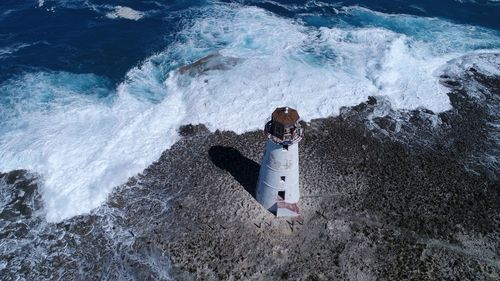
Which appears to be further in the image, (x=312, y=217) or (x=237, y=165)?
(x=237, y=165)

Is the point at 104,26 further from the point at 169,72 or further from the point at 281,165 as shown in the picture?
the point at 281,165

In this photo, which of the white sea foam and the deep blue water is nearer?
the deep blue water

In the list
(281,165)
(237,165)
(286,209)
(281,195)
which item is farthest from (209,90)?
(281,165)

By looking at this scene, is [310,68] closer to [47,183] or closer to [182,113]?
[182,113]

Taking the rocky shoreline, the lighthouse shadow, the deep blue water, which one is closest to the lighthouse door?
the rocky shoreline

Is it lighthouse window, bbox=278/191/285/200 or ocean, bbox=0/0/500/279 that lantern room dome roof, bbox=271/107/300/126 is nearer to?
lighthouse window, bbox=278/191/285/200

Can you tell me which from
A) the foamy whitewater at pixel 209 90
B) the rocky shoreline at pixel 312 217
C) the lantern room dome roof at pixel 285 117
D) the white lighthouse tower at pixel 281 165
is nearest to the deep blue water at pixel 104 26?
the foamy whitewater at pixel 209 90
